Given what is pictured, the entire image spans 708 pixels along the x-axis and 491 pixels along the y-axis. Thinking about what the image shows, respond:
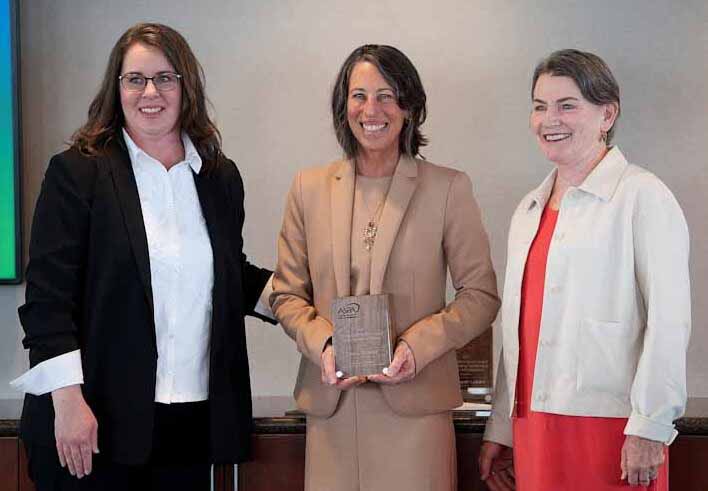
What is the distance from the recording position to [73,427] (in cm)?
242

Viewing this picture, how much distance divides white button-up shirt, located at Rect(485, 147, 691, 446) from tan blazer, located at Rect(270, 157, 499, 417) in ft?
0.93

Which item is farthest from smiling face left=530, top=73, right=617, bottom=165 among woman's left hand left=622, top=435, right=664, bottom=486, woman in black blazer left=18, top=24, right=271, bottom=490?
woman in black blazer left=18, top=24, right=271, bottom=490

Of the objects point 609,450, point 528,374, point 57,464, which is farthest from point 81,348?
point 609,450

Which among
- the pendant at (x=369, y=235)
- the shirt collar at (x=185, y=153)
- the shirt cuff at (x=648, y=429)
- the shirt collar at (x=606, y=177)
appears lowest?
the shirt cuff at (x=648, y=429)

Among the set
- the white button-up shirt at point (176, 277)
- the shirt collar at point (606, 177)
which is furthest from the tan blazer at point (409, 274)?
the shirt collar at point (606, 177)

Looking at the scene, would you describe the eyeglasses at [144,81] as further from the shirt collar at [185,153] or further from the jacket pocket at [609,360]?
the jacket pocket at [609,360]

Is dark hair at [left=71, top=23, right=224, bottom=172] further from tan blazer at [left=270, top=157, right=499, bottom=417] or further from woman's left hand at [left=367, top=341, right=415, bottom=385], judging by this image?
woman's left hand at [left=367, top=341, right=415, bottom=385]

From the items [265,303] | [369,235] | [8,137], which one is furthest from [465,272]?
[8,137]

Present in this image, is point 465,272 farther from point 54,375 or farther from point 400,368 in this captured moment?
point 54,375

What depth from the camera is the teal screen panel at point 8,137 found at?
3.50m

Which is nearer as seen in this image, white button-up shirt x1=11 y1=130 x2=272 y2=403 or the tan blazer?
white button-up shirt x1=11 y1=130 x2=272 y2=403

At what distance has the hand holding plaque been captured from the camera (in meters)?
2.55

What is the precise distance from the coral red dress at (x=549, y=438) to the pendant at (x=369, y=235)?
0.38 m

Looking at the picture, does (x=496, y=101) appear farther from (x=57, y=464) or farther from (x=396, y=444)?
(x=57, y=464)
